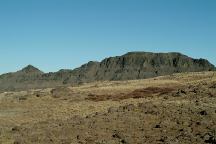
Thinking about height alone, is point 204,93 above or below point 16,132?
above

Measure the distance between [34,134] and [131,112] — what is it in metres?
6.31

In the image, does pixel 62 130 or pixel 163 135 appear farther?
pixel 62 130

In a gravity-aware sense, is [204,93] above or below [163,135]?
above

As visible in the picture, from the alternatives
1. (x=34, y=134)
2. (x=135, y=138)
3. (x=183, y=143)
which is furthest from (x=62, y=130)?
(x=183, y=143)

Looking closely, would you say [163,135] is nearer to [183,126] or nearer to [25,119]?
[183,126]

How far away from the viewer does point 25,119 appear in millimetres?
37500

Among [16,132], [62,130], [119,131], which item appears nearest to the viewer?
[119,131]

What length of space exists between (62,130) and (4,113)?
18.3 metres

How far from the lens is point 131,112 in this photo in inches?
1142

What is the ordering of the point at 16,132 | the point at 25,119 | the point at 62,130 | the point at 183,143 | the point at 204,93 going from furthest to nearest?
the point at 25,119
the point at 204,93
the point at 16,132
the point at 62,130
the point at 183,143

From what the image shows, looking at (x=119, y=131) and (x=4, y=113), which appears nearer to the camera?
(x=119, y=131)

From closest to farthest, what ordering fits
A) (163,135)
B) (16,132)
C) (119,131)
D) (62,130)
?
(163,135) < (119,131) < (62,130) < (16,132)

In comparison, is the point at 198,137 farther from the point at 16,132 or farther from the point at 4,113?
the point at 4,113

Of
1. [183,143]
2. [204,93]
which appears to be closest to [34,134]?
[183,143]
